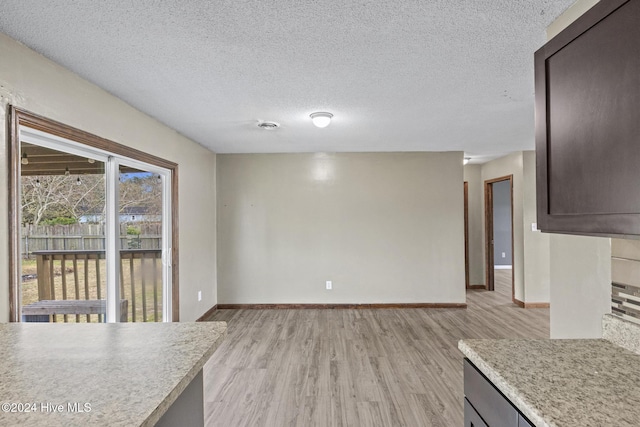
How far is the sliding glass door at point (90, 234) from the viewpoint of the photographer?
6.77 feet

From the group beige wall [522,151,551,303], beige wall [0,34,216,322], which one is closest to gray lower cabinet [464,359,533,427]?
beige wall [0,34,216,322]

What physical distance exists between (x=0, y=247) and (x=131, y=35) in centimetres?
128

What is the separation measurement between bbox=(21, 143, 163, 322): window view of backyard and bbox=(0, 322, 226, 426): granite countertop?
75 centimetres

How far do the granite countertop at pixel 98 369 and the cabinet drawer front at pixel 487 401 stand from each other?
38.1 inches

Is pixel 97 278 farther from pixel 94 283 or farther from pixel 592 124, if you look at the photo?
pixel 592 124

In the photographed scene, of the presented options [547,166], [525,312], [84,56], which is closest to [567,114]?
[547,166]

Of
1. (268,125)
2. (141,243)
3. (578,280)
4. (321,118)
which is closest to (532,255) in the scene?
(578,280)

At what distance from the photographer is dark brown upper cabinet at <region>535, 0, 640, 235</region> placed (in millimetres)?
915

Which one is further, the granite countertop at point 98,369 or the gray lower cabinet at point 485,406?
the gray lower cabinet at point 485,406

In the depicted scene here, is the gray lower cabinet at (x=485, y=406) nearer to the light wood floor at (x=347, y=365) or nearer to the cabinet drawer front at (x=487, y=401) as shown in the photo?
the cabinet drawer front at (x=487, y=401)

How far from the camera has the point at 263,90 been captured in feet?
8.35

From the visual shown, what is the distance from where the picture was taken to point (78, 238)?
8.20 ft

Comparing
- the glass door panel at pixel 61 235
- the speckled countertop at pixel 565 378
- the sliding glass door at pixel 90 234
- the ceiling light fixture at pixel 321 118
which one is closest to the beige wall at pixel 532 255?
the ceiling light fixture at pixel 321 118

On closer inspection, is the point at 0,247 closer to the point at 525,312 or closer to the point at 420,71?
the point at 420,71
